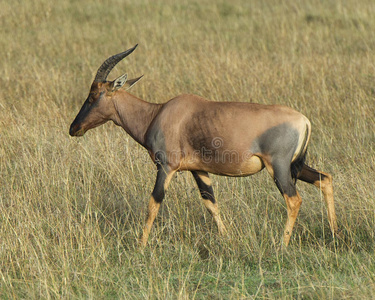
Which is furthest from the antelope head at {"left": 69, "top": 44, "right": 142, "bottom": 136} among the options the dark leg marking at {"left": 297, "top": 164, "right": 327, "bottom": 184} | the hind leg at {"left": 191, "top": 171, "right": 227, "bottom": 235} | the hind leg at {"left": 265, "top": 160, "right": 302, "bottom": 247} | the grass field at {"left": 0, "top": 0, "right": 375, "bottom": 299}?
the dark leg marking at {"left": 297, "top": 164, "right": 327, "bottom": 184}

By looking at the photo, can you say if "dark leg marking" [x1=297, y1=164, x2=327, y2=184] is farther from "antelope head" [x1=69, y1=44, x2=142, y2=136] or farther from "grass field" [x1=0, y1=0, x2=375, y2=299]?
"antelope head" [x1=69, y1=44, x2=142, y2=136]

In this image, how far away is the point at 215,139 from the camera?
18.7 ft

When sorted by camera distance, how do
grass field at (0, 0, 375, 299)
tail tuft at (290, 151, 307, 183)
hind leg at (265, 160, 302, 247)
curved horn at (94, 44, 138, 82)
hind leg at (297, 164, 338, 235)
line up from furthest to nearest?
curved horn at (94, 44, 138, 82) < hind leg at (297, 164, 338, 235) < tail tuft at (290, 151, 307, 183) < hind leg at (265, 160, 302, 247) < grass field at (0, 0, 375, 299)

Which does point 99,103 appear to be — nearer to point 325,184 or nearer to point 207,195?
point 207,195

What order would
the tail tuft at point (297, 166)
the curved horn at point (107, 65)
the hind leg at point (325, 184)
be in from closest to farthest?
the tail tuft at point (297, 166), the hind leg at point (325, 184), the curved horn at point (107, 65)

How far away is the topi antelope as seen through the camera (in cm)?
559

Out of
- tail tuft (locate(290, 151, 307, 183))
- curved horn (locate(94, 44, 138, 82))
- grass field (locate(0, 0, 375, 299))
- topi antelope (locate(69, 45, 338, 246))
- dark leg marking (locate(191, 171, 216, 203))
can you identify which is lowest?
grass field (locate(0, 0, 375, 299))

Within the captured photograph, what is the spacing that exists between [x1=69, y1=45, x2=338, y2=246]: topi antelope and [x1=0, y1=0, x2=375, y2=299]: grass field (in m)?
0.36

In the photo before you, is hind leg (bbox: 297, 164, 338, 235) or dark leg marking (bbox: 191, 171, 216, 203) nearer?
hind leg (bbox: 297, 164, 338, 235)

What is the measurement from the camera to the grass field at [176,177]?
16.8 feet

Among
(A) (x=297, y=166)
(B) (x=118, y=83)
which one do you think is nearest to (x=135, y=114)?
(B) (x=118, y=83)

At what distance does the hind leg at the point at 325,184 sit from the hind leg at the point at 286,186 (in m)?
0.26

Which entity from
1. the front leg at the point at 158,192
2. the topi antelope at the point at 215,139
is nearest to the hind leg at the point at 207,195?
the topi antelope at the point at 215,139

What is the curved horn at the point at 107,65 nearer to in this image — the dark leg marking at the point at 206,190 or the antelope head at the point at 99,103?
the antelope head at the point at 99,103
